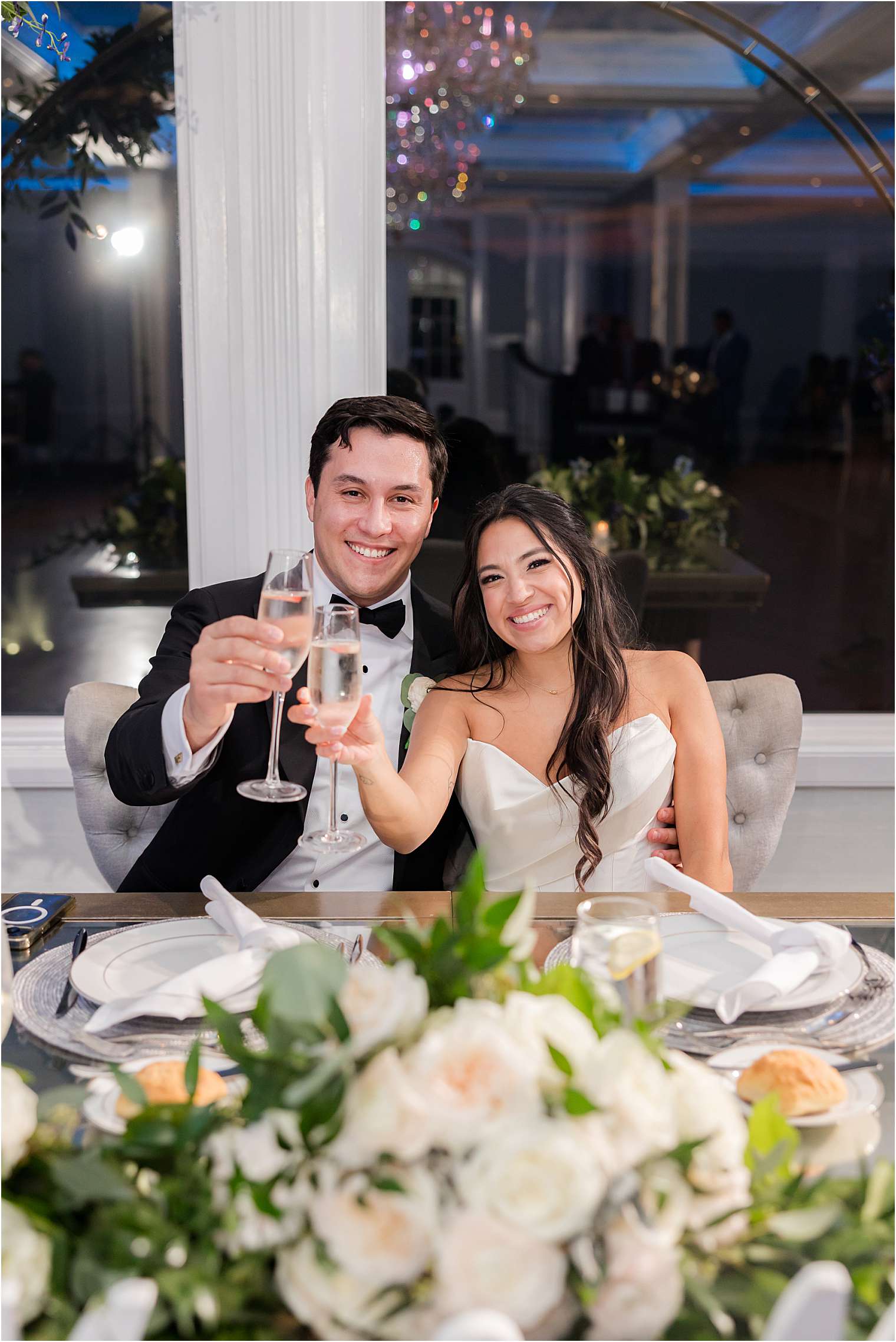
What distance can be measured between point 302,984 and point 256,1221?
0.14 meters

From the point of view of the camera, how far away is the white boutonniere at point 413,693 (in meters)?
2.02

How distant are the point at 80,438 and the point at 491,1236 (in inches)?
126

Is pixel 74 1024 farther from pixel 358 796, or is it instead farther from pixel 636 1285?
pixel 358 796

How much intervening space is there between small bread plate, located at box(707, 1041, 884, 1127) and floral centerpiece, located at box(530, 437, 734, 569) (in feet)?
8.92

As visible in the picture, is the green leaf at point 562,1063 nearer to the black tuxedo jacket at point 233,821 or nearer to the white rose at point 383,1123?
the white rose at point 383,1123

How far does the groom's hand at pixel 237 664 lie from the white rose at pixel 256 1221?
0.79 m

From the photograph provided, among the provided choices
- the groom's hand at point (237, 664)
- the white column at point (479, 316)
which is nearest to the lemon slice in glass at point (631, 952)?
the groom's hand at point (237, 664)

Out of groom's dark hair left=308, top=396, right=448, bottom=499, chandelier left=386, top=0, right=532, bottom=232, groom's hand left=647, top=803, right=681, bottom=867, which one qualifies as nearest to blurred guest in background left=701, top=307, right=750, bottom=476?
chandelier left=386, top=0, right=532, bottom=232

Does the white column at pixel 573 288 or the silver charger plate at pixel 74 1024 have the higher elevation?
the white column at pixel 573 288

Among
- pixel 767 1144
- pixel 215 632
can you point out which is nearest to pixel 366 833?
pixel 215 632

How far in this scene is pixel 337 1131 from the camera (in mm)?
681

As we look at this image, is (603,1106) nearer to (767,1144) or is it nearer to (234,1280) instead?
(767,1144)

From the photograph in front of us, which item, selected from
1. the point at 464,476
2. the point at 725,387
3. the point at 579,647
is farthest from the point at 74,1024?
the point at 725,387

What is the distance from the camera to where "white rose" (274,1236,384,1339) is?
68 centimetres
